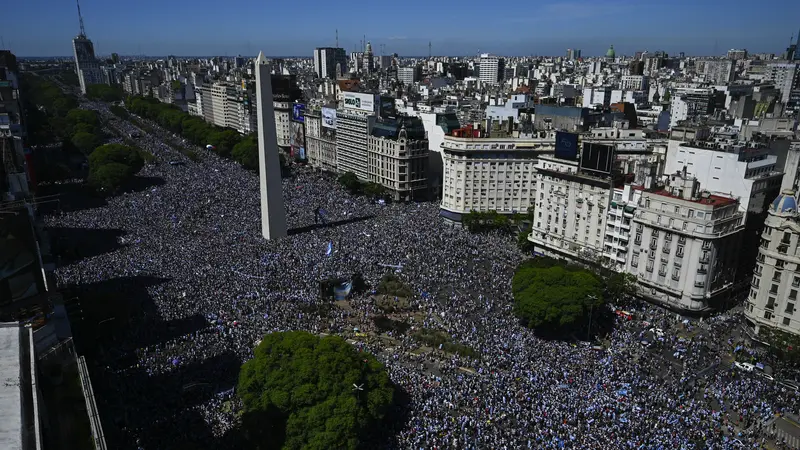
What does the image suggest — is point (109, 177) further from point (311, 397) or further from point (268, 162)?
point (311, 397)

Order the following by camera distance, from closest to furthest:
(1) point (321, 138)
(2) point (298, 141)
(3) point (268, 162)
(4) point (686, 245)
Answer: (4) point (686, 245)
(3) point (268, 162)
(1) point (321, 138)
(2) point (298, 141)

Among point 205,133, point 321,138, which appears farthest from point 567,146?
point 205,133

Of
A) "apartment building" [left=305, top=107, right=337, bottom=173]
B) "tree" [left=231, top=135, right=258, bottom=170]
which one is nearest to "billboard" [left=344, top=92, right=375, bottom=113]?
"apartment building" [left=305, top=107, right=337, bottom=173]

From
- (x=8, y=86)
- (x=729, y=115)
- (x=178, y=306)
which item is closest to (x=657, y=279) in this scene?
(x=178, y=306)

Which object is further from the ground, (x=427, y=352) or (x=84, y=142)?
(x=84, y=142)

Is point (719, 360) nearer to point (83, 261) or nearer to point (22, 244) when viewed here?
point (22, 244)

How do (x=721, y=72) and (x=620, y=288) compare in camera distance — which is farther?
(x=721, y=72)
